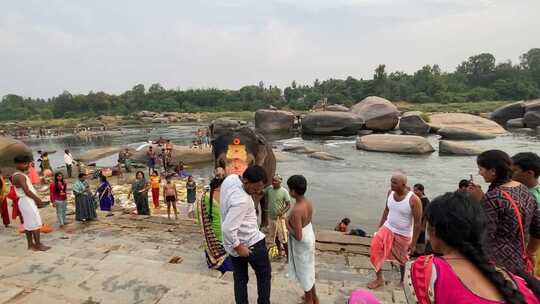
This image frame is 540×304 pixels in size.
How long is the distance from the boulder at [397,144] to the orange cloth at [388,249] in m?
17.0

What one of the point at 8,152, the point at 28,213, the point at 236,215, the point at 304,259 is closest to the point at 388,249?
the point at 304,259

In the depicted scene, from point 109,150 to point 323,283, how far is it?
78.8ft

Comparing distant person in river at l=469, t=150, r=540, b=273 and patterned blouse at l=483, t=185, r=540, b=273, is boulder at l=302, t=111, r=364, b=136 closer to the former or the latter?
distant person in river at l=469, t=150, r=540, b=273

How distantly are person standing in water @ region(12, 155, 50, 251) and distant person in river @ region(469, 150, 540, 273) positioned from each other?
532 centimetres

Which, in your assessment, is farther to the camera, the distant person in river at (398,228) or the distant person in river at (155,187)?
the distant person in river at (155,187)

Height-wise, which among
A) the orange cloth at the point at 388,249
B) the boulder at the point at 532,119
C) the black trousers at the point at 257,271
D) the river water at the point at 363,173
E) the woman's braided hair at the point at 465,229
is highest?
the woman's braided hair at the point at 465,229

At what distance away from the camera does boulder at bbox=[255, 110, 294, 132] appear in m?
36.2

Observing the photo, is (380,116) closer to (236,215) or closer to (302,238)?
(302,238)

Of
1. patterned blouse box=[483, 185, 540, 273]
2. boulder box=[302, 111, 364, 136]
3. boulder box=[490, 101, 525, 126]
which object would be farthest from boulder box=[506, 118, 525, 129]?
patterned blouse box=[483, 185, 540, 273]

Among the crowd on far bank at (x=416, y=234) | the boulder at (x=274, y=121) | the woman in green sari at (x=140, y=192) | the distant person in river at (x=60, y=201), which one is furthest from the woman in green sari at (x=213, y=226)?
the boulder at (x=274, y=121)

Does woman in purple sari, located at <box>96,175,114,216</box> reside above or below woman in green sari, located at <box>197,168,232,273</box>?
below

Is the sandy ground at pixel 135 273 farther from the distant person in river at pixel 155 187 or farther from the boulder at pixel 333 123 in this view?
the boulder at pixel 333 123

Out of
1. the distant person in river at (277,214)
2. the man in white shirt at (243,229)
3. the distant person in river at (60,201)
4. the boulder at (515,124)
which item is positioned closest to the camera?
the man in white shirt at (243,229)

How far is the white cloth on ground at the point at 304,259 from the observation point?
11.5 feet
